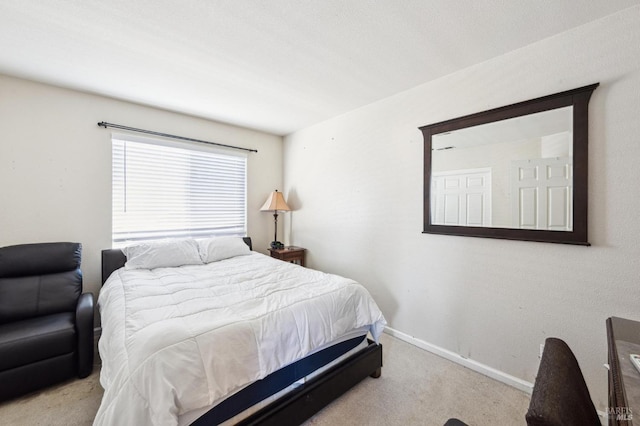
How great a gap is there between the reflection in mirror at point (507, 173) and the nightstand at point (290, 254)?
6.42 ft

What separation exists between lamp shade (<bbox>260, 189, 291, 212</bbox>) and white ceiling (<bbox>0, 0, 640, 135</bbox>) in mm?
1519

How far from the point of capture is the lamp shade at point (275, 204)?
3771mm

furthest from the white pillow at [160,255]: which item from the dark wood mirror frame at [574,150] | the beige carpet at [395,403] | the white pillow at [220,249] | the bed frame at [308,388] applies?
the dark wood mirror frame at [574,150]

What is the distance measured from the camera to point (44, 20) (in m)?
1.67

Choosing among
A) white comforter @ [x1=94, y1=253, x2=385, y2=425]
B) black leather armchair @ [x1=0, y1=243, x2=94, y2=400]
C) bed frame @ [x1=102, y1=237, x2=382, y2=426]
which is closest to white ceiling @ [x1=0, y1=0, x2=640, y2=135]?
black leather armchair @ [x1=0, y1=243, x2=94, y2=400]

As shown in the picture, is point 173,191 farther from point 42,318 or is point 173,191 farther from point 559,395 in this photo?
point 559,395

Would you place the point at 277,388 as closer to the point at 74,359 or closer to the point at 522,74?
the point at 74,359

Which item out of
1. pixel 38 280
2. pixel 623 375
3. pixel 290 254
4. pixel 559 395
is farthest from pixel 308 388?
pixel 38 280

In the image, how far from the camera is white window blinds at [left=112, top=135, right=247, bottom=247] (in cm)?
290

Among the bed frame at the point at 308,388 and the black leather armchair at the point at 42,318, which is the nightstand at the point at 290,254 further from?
the black leather armchair at the point at 42,318

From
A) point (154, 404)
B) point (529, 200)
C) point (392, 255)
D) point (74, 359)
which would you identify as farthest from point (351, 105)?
point (74, 359)

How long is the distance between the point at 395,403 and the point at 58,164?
12.0ft

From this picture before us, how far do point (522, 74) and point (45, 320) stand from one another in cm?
414

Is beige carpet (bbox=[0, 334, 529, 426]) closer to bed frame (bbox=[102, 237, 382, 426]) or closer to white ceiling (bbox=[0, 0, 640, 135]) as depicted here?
bed frame (bbox=[102, 237, 382, 426])
